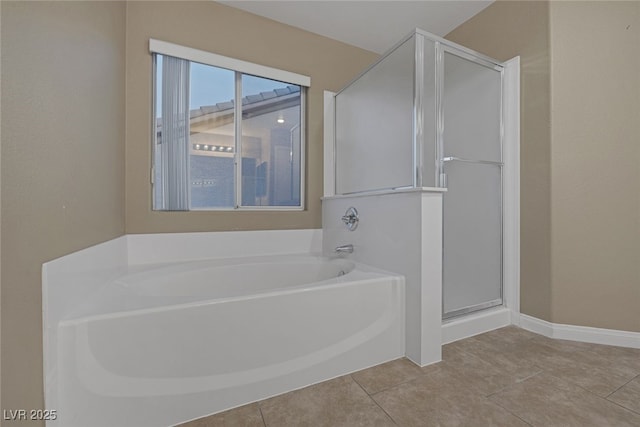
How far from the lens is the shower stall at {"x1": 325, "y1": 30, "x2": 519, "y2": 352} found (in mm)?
1530

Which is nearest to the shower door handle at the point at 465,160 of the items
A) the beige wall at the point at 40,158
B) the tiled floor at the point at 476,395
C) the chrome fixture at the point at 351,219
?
the chrome fixture at the point at 351,219

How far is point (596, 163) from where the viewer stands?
62.9 inches

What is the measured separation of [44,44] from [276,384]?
1.41 meters

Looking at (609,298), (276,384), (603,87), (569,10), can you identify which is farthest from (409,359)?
(569,10)

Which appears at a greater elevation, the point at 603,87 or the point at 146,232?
the point at 603,87

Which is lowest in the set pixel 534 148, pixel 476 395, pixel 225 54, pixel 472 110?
pixel 476 395

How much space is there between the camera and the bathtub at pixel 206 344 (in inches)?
33.8

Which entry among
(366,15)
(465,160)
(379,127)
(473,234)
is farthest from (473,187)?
(366,15)

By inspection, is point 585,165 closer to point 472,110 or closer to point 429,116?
point 472,110

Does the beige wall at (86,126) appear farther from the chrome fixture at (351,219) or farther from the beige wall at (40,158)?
the chrome fixture at (351,219)

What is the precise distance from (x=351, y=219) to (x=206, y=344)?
3.87 ft

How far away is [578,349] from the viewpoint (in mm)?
1498

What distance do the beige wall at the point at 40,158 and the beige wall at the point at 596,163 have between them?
2.37m

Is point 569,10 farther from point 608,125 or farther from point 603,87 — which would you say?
point 608,125
